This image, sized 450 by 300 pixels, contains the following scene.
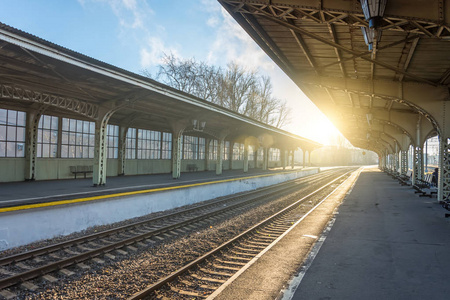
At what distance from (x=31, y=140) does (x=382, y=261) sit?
15.2 meters

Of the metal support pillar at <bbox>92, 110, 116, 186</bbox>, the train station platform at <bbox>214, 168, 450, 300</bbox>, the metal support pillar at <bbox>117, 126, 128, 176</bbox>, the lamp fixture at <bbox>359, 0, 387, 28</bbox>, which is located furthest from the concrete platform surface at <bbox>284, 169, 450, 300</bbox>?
the metal support pillar at <bbox>117, 126, 128, 176</bbox>

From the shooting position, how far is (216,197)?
57.2 feet

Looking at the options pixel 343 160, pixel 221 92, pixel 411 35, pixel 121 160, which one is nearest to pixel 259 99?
pixel 221 92

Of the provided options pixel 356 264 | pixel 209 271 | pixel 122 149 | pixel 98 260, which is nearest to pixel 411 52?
pixel 356 264

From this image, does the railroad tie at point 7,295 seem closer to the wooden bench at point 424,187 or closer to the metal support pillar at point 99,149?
the metal support pillar at point 99,149

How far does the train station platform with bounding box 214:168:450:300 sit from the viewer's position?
4.72 meters

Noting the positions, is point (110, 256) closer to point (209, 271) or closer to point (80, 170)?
point (209, 271)

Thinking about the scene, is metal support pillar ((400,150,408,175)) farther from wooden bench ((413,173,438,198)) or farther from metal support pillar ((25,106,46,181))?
metal support pillar ((25,106,46,181))

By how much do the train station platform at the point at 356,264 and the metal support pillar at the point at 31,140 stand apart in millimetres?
12752

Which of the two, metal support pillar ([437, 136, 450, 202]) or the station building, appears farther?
metal support pillar ([437, 136, 450, 202])

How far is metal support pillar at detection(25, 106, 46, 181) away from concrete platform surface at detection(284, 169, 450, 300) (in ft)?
45.2

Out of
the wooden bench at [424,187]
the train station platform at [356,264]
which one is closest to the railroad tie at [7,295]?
the train station platform at [356,264]

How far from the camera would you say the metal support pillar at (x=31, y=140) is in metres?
14.8

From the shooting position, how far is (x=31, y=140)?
1491 cm
